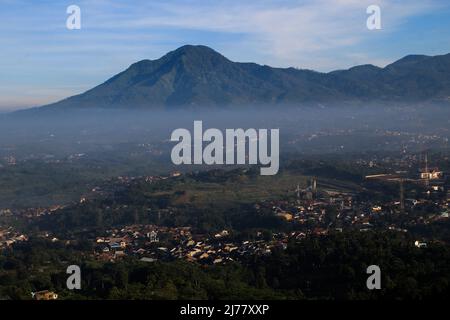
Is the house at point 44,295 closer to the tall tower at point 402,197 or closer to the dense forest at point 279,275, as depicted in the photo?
the dense forest at point 279,275

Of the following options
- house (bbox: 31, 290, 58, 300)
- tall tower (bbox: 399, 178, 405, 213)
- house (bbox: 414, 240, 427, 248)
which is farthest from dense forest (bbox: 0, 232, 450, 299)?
tall tower (bbox: 399, 178, 405, 213)

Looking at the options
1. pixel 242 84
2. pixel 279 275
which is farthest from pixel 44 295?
pixel 242 84

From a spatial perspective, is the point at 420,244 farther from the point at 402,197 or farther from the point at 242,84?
the point at 242,84

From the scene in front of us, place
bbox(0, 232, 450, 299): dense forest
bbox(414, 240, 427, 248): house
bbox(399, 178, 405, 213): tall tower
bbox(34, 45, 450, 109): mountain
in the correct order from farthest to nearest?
bbox(34, 45, 450, 109): mountain
bbox(399, 178, 405, 213): tall tower
bbox(414, 240, 427, 248): house
bbox(0, 232, 450, 299): dense forest

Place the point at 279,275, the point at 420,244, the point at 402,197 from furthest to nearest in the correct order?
the point at 402,197
the point at 420,244
the point at 279,275

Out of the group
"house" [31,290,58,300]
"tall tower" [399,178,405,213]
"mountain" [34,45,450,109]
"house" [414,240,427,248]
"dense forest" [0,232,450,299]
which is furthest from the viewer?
"mountain" [34,45,450,109]

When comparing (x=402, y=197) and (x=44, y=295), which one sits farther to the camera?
(x=402, y=197)

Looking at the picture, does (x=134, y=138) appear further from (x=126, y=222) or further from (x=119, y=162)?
(x=126, y=222)

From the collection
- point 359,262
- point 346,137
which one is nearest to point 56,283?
point 359,262

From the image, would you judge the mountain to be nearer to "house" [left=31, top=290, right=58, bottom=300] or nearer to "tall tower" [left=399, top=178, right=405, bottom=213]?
"tall tower" [left=399, top=178, right=405, bottom=213]
